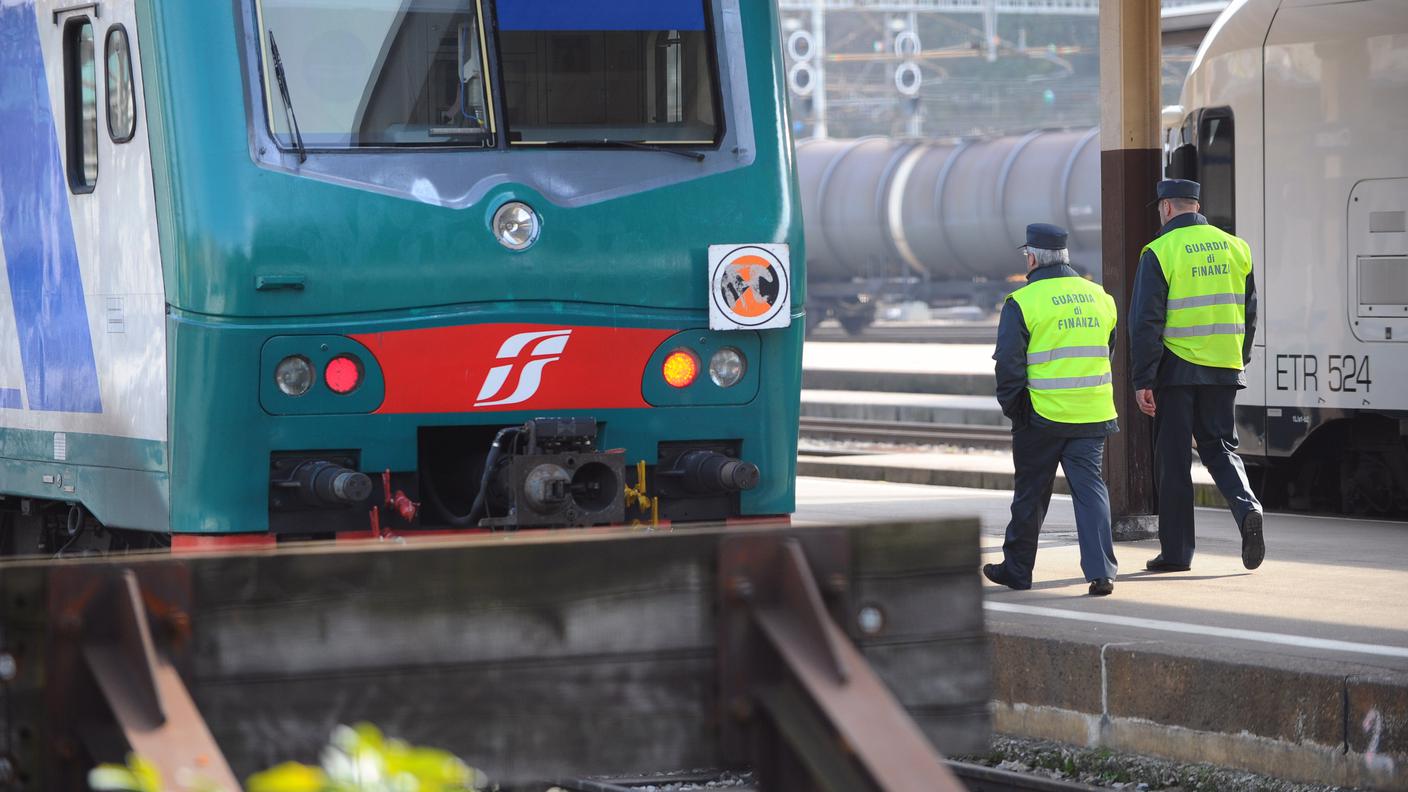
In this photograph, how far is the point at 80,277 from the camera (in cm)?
714

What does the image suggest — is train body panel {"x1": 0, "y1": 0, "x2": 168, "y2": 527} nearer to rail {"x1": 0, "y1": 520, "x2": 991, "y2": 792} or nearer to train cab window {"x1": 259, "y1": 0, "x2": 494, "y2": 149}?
train cab window {"x1": 259, "y1": 0, "x2": 494, "y2": 149}

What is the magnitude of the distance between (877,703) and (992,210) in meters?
31.5

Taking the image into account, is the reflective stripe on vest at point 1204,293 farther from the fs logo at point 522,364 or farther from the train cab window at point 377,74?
the train cab window at point 377,74

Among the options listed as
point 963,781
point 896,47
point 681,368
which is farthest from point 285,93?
point 896,47

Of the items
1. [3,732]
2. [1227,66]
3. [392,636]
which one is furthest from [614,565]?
[1227,66]

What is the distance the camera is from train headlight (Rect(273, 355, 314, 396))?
6.46 m

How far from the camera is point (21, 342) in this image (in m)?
7.54

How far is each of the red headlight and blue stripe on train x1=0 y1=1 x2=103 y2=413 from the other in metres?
1.01

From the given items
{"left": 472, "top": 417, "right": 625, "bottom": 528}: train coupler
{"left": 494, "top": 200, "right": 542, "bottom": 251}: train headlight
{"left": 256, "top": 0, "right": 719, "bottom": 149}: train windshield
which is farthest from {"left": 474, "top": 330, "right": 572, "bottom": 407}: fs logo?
{"left": 256, "top": 0, "right": 719, "bottom": 149}: train windshield

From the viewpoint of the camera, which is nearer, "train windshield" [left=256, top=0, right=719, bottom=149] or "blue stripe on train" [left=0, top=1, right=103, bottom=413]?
"train windshield" [left=256, top=0, right=719, bottom=149]

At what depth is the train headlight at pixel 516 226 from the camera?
6711 mm

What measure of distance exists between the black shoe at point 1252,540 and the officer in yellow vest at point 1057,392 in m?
0.64

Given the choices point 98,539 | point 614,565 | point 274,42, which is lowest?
point 98,539

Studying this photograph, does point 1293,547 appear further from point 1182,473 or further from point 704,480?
point 704,480
